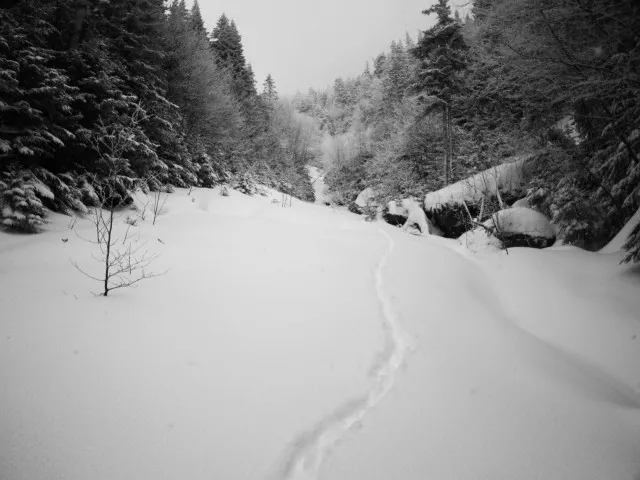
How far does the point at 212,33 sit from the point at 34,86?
30425mm

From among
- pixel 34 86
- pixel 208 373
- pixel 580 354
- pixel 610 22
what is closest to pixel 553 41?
pixel 610 22

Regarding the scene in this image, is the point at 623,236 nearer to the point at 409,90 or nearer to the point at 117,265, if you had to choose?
the point at 117,265

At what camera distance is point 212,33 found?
29.7 meters

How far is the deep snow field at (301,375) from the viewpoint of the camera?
1.68 metres

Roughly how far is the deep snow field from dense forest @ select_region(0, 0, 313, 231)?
1.53 m

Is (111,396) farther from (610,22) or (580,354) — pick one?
(610,22)

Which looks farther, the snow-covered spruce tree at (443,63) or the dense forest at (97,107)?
the snow-covered spruce tree at (443,63)

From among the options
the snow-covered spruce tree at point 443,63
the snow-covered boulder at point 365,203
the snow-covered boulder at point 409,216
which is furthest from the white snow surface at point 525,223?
the snow-covered boulder at point 365,203

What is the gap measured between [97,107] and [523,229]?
12665mm

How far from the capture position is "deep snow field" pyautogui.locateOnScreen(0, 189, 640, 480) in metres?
1.68

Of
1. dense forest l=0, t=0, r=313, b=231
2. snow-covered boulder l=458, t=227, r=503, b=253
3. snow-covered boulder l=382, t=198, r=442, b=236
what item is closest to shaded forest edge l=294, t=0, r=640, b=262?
snow-covered boulder l=458, t=227, r=503, b=253

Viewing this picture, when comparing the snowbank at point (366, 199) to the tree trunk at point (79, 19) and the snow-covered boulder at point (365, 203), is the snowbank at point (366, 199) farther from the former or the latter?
the tree trunk at point (79, 19)

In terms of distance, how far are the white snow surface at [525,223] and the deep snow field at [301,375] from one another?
4290 mm

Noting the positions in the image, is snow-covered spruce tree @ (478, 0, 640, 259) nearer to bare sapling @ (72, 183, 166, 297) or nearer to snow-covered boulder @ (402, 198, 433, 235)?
bare sapling @ (72, 183, 166, 297)
